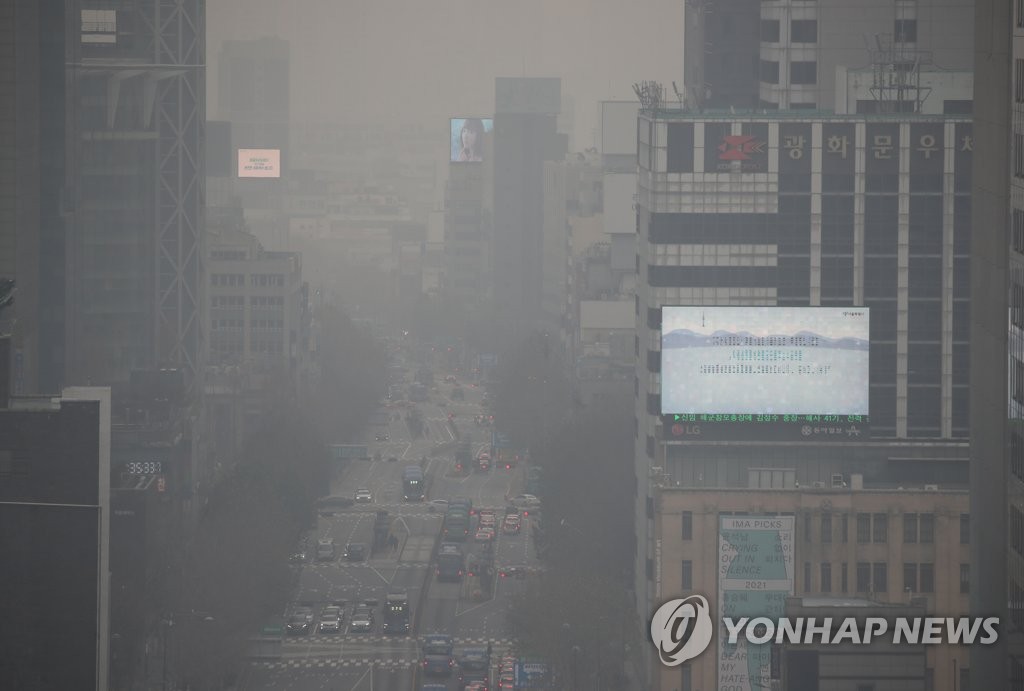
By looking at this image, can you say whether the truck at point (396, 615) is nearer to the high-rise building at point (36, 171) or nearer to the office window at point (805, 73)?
the office window at point (805, 73)

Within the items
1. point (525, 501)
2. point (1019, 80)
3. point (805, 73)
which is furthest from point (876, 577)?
point (525, 501)

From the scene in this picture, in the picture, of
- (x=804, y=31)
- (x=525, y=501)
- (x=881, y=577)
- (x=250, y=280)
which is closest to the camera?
(x=881, y=577)

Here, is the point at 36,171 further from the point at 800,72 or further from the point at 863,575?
the point at 863,575

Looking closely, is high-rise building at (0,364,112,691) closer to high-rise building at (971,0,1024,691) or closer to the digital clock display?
high-rise building at (971,0,1024,691)

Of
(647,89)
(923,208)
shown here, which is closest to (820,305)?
(923,208)

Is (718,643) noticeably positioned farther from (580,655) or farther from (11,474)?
(11,474)
